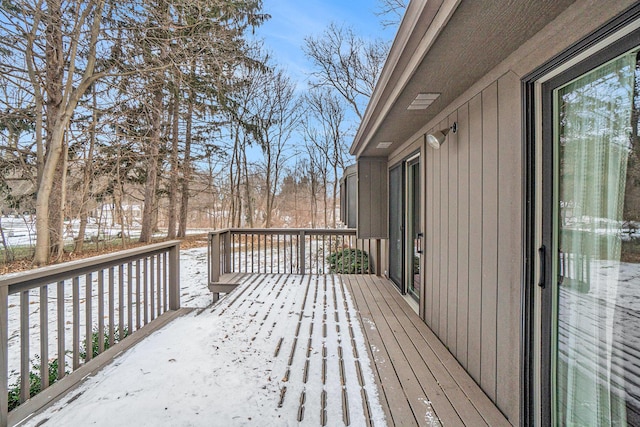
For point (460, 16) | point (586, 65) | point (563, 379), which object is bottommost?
point (563, 379)

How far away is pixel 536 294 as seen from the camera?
5.29 ft

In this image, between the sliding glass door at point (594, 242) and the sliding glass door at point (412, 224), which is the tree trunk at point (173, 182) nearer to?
the sliding glass door at point (412, 224)

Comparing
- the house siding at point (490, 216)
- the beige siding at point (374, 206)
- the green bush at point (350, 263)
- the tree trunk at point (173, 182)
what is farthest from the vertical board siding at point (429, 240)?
the tree trunk at point (173, 182)

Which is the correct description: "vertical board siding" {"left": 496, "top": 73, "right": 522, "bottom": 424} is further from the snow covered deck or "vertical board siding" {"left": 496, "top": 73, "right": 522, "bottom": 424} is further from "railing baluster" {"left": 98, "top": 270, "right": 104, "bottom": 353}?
"railing baluster" {"left": 98, "top": 270, "right": 104, "bottom": 353}

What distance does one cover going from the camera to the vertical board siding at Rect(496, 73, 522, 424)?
173 centimetres

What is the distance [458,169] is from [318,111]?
1274cm

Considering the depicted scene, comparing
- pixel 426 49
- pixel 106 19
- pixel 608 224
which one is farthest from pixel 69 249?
pixel 608 224

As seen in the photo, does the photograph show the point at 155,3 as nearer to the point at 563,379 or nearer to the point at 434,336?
the point at 434,336

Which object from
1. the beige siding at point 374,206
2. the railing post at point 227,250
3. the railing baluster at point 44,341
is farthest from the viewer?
the railing post at point 227,250

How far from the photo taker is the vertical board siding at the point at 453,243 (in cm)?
258

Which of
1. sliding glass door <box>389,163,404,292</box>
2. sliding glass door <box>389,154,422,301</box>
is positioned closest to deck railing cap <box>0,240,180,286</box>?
sliding glass door <box>389,154,422,301</box>

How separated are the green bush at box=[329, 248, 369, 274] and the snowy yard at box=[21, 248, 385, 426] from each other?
8.17 ft

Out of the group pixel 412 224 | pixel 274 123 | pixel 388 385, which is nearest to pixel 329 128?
pixel 274 123

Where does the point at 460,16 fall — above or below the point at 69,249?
above
